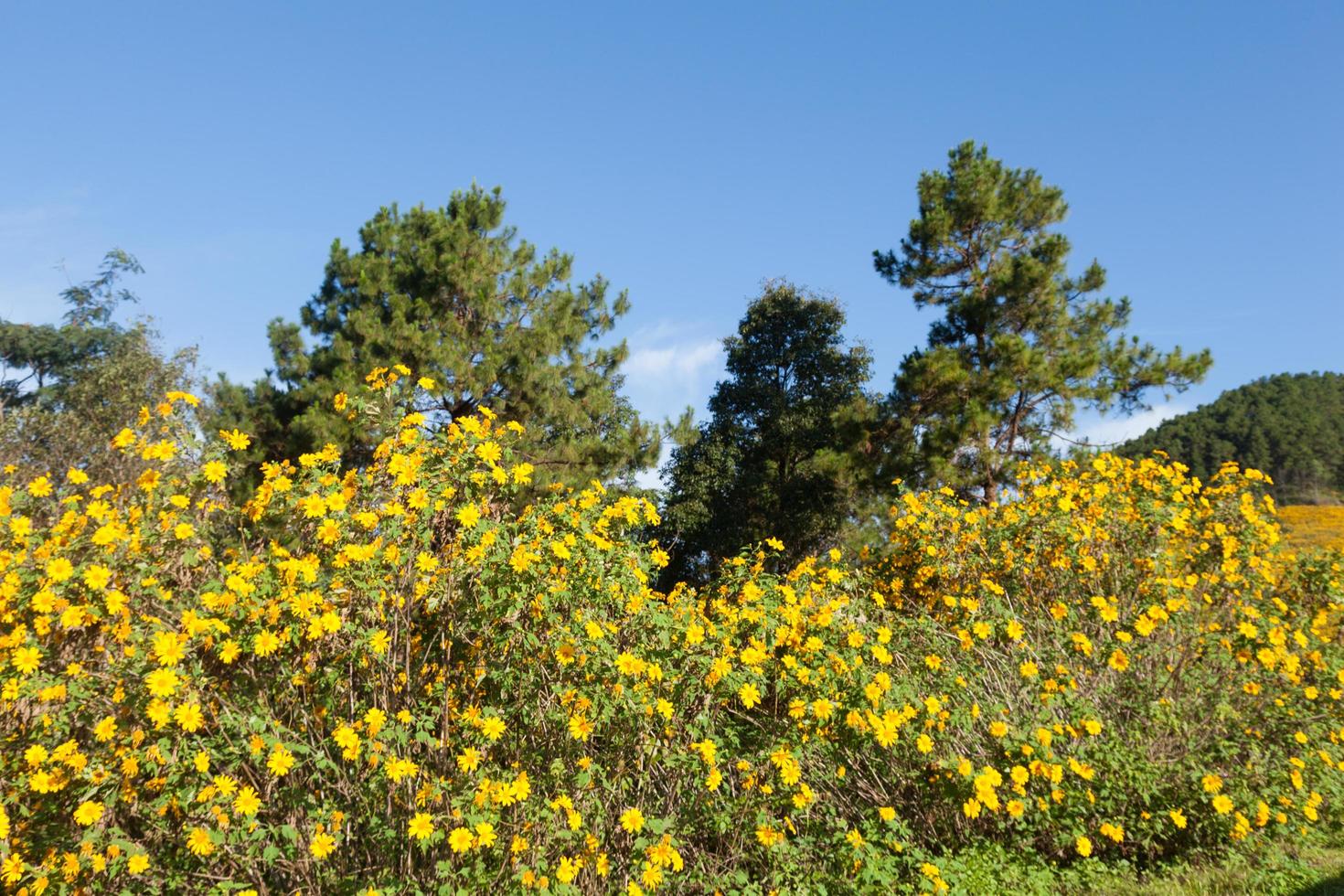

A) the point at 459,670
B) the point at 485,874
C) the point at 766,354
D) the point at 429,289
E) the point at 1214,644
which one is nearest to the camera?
the point at 485,874

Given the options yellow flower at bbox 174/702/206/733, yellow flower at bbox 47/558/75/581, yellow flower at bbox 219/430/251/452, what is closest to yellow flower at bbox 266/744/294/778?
yellow flower at bbox 174/702/206/733

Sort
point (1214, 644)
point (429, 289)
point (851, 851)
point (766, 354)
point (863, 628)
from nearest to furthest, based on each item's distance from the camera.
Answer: point (851, 851), point (863, 628), point (1214, 644), point (429, 289), point (766, 354)

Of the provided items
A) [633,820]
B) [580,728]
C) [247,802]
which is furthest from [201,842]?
[633,820]

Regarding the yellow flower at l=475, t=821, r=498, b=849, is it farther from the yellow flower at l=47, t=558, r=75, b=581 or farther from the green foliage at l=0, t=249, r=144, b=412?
the green foliage at l=0, t=249, r=144, b=412

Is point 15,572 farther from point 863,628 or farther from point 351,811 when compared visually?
point 863,628

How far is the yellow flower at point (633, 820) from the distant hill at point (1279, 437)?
37.6 metres

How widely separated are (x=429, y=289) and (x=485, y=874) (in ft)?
36.6

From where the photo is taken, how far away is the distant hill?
36031 mm

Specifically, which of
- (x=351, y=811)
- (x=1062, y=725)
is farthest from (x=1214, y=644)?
(x=351, y=811)

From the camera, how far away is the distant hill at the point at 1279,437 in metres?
36.0

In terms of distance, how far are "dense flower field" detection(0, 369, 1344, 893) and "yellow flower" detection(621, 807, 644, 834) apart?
0.02 metres

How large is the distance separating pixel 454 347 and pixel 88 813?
9.61m

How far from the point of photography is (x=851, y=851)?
2967mm

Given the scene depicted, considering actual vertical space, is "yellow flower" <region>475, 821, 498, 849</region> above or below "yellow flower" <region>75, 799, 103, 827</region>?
below
